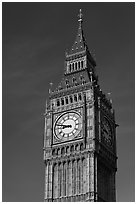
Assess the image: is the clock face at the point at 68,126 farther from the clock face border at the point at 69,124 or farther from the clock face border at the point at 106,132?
the clock face border at the point at 106,132

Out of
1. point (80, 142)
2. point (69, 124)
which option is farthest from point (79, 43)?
point (80, 142)

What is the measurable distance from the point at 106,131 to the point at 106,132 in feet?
0.53

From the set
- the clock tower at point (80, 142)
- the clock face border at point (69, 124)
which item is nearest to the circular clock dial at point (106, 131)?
the clock tower at point (80, 142)

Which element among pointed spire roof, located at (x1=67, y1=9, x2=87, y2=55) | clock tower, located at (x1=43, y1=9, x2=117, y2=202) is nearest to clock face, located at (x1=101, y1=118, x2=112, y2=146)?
clock tower, located at (x1=43, y1=9, x2=117, y2=202)

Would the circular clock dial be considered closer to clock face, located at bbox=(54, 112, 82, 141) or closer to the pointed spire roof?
clock face, located at bbox=(54, 112, 82, 141)

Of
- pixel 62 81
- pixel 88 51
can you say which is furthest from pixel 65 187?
pixel 88 51

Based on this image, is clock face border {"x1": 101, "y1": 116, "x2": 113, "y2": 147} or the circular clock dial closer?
clock face border {"x1": 101, "y1": 116, "x2": 113, "y2": 147}

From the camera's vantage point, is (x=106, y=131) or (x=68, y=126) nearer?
(x=68, y=126)

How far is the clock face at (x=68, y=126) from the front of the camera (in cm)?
7950

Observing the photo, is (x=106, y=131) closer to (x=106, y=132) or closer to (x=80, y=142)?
(x=106, y=132)

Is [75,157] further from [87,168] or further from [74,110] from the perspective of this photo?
[74,110]

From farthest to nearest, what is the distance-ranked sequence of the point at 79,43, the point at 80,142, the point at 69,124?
the point at 79,43 → the point at 69,124 → the point at 80,142

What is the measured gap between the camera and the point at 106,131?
270 ft

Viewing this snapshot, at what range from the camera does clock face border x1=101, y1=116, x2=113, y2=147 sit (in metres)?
80.8
